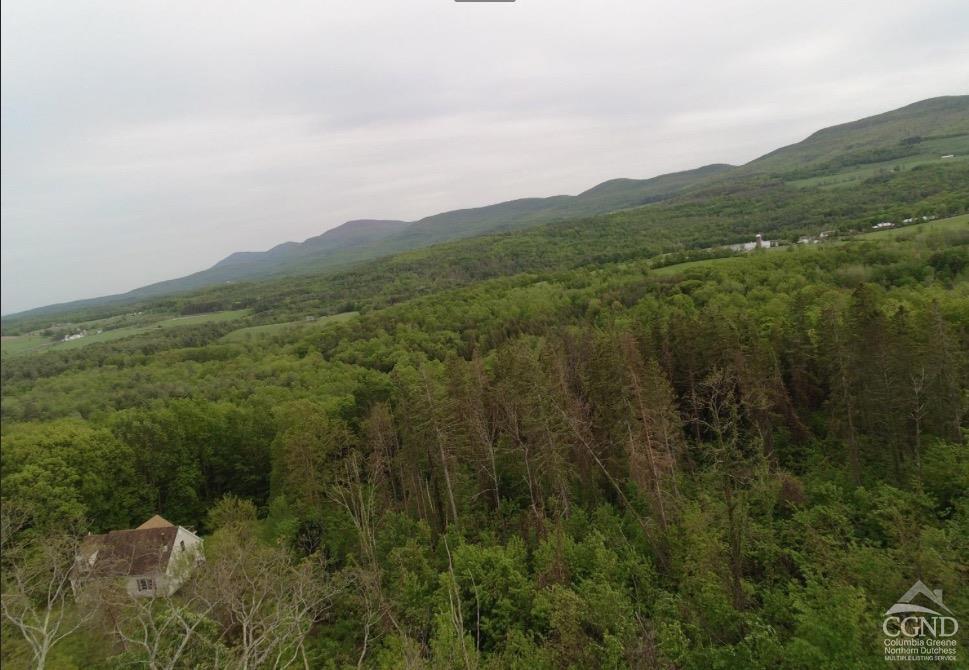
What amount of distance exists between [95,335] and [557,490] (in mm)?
61289

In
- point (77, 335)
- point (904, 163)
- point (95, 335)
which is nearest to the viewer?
point (77, 335)

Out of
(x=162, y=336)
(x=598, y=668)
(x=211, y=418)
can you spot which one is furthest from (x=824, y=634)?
(x=162, y=336)

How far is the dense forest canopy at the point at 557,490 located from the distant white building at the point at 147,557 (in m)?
1.11

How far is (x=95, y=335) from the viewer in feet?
181

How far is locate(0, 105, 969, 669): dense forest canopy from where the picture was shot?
38.0ft

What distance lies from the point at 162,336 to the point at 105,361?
918 inches

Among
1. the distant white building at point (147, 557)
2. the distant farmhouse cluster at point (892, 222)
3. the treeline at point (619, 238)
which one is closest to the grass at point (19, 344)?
the distant white building at point (147, 557)

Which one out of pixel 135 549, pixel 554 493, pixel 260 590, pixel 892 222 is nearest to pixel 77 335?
pixel 135 549

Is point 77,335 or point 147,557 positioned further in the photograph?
point 77,335

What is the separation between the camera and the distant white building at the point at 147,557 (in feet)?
63.2

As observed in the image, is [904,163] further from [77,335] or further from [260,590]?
[77,335]

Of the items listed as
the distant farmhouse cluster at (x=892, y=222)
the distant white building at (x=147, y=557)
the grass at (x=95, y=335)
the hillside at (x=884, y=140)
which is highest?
the hillside at (x=884, y=140)

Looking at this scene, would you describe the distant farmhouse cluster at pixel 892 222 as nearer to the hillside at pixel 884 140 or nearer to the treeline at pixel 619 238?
the treeline at pixel 619 238

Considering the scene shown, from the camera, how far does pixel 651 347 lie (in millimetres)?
24891
